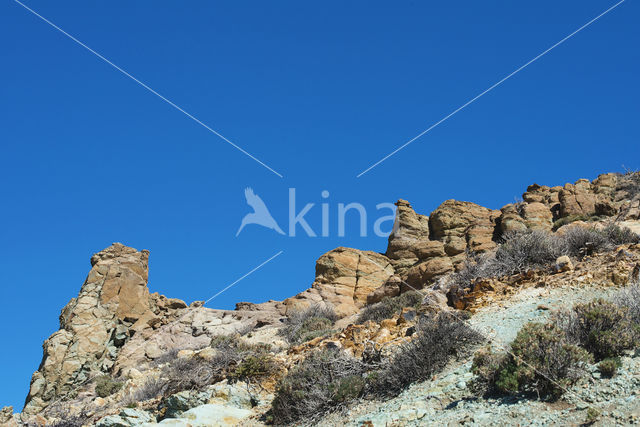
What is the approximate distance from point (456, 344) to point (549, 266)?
498cm

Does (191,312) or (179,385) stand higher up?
(191,312)

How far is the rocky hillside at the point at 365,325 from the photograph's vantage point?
8555mm

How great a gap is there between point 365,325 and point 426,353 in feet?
15.6

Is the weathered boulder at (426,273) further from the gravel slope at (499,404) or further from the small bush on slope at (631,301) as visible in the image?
the small bush on slope at (631,301)

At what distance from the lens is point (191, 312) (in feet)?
103

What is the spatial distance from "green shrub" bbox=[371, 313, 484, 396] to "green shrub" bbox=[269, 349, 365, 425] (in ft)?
1.74

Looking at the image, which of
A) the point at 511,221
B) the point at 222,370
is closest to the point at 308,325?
the point at 222,370

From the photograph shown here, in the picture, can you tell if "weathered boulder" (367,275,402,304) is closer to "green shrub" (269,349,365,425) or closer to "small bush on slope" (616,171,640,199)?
"small bush on slope" (616,171,640,199)

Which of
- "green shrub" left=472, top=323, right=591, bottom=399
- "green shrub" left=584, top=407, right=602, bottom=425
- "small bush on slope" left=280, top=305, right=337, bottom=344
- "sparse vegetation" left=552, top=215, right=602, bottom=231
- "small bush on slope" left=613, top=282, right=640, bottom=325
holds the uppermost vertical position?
"sparse vegetation" left=552, top=215, right=602, bottom=231

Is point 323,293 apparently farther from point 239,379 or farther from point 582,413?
point 582,413

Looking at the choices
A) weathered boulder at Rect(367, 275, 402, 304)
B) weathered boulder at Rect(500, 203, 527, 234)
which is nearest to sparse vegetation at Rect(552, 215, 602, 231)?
weathered boulder at Rect(500, 203, 527, 234)

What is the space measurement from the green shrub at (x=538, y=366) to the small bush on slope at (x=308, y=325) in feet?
30.4

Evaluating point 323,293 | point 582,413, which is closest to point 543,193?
point 323,293

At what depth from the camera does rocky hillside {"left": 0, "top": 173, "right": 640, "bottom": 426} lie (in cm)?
855
